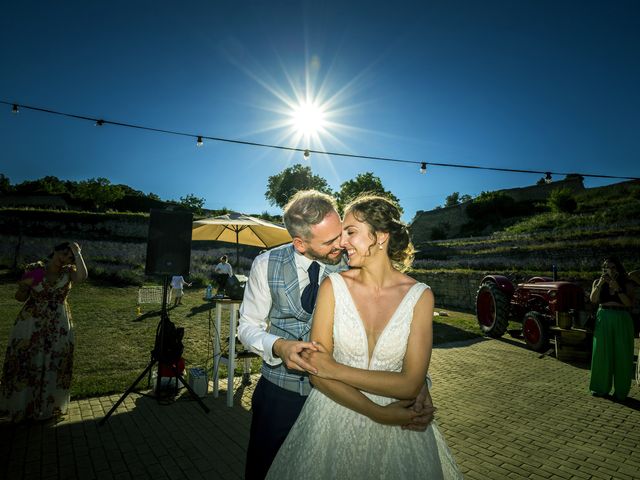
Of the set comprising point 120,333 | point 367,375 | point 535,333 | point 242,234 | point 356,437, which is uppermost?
point 242,234

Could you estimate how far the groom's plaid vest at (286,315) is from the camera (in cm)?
204

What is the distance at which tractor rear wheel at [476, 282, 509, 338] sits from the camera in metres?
10.2

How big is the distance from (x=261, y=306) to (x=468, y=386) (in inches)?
221

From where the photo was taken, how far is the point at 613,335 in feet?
18.6

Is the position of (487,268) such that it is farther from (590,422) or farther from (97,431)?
(97,431)

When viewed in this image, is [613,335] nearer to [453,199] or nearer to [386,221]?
[386,221]

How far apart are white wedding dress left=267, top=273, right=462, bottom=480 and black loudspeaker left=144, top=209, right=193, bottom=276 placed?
382 cm

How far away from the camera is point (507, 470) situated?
357 cm

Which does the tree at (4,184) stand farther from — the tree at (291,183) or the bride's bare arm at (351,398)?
the bride's bare arm at (351,398)

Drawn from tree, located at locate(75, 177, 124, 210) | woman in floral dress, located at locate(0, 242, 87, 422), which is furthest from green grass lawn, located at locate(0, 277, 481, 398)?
tree, located at locate(75, 177, 124, 210)

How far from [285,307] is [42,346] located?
164 inches

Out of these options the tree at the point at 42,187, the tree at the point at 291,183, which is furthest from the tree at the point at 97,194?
the tree at the point at 291,183

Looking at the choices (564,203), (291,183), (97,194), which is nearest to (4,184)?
(97,194)

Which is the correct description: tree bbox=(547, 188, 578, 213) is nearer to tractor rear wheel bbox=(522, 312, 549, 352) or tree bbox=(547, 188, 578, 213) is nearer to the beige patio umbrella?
tractor rear wheel bbox=(522, 312, 549, 352)
